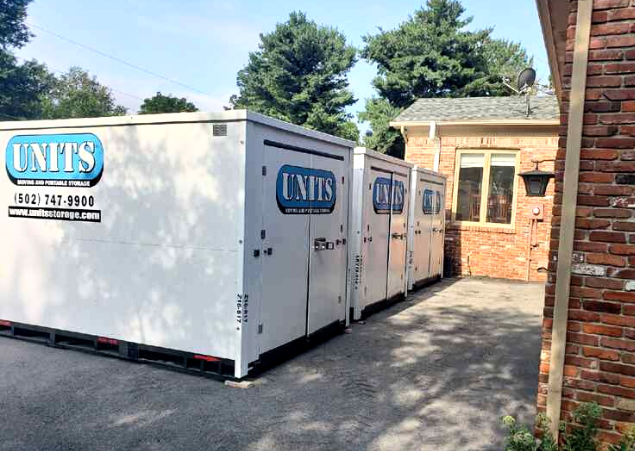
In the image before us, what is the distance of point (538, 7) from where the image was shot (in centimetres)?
381

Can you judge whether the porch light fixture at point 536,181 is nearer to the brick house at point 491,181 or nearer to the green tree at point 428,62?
the brick house at point 491,181

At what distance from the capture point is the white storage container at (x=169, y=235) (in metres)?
4.79

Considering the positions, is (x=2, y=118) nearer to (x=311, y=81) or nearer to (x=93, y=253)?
(x=311, y=81)

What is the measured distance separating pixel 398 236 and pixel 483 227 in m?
5.08

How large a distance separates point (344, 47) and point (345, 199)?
90.8 feet

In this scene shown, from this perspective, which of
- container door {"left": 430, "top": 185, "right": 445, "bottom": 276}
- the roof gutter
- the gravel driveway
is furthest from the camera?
the roof gutter

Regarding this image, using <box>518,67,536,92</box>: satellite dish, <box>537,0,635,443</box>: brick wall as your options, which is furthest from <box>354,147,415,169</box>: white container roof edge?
<box>518,67,536,92</box>: satellite dish

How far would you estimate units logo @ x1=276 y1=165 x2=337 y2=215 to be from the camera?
17.5ft

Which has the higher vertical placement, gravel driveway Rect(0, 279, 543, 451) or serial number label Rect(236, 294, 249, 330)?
serial number label Rect(236, 294, 249, 330)

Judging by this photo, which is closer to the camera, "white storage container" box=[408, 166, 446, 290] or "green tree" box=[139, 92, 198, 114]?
"white storage container" box=[408, 166, 446, 290]

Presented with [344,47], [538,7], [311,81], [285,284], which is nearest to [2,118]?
[311,81]

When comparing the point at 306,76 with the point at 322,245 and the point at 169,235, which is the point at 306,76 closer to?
Answer: the point at 322,245

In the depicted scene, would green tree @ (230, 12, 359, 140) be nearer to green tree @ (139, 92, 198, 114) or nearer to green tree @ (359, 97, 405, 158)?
green tree @ (359, 97, 405, 158)

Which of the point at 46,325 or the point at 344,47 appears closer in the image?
the point at 46,325
